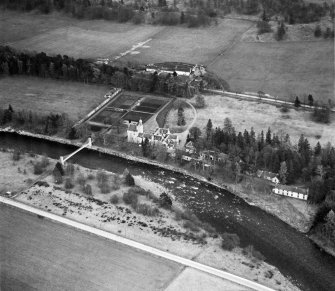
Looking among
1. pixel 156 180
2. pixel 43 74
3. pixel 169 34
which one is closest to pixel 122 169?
pixel 156 180

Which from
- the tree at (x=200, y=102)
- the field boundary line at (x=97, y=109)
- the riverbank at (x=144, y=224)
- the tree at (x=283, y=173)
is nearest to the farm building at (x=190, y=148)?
the riverbank at (x=144, y=224)

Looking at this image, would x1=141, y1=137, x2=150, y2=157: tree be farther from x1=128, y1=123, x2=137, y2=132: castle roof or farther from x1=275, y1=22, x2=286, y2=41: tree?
x1=275, y1=22, x2=286, y2=41: tree

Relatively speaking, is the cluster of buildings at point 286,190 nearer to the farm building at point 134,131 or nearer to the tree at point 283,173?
the tree at point 283,173

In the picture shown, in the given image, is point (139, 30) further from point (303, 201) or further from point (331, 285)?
point (331, 285)

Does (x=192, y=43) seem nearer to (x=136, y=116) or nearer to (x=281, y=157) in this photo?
(x=136, y=116)

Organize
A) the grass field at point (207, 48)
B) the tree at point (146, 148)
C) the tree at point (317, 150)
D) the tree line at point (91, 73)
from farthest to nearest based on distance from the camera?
the grass field at point (207, 48) < the tree line at point (91, 73) < the tree at point (146, 148) < the tree at point (317, 150)

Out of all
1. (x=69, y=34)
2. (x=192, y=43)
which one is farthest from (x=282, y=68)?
(x=69, y=34)
